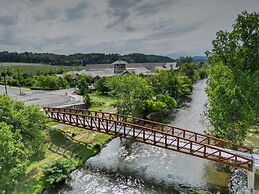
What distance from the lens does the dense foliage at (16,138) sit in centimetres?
1365

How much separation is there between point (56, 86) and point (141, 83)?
33840 mm

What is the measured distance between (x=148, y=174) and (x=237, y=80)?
11.8 metres

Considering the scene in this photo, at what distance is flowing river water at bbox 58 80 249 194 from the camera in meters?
19.3

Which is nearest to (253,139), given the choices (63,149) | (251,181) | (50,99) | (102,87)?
(251,181)

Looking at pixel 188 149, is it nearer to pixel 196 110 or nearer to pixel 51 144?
pixel 51 144

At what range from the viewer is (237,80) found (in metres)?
23.0

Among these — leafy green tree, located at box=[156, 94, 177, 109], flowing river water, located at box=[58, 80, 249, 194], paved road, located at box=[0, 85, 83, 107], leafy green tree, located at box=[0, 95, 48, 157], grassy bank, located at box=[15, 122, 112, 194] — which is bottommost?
flowing river water, located at box=[58, 80, 249, 194]

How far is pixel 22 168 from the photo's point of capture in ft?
47.9

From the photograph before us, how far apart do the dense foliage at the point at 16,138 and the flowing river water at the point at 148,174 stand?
452cm

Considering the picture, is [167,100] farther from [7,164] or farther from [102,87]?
[7,164]

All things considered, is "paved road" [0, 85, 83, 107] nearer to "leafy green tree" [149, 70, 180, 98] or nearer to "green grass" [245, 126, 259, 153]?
"leafy green tree" [149, 70, 180, 98]

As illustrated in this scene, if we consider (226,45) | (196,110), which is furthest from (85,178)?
(196,110)

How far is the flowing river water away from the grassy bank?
1.05m

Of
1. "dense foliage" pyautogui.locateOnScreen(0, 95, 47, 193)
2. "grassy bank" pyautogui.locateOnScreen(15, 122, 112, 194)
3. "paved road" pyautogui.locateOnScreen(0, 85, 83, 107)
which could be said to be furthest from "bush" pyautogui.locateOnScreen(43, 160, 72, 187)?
"paved road" pyautogui.locateOnScreen(0, 85, 83, 107)
